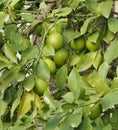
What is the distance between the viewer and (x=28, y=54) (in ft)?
2.93

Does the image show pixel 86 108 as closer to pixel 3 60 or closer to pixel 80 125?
pixel 80 125

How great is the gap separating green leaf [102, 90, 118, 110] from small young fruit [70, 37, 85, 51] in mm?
242

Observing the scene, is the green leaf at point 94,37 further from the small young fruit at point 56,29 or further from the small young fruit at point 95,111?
the small young fruit at point 95,111

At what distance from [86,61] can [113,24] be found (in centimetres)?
11

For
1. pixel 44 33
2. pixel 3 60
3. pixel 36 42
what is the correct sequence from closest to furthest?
pixel 3 60
pixel 44 33
pixel 36 42

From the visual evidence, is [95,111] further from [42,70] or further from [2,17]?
[2,17]

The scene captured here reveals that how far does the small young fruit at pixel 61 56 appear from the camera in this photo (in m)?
0.96

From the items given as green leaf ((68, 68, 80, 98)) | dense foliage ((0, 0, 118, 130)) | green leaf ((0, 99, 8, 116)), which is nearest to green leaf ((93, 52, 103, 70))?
dense foliage ((0, 0, 118, 130))

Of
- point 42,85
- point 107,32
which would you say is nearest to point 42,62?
point 42,85

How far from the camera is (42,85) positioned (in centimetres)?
89

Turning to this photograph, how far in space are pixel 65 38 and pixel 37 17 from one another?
0.10 meters

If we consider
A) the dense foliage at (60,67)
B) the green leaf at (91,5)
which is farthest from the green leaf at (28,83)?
the green leaf at (91,5)

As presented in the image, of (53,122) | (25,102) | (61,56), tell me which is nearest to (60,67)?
(61,56)

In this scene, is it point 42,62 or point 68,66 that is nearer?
point 42,62
